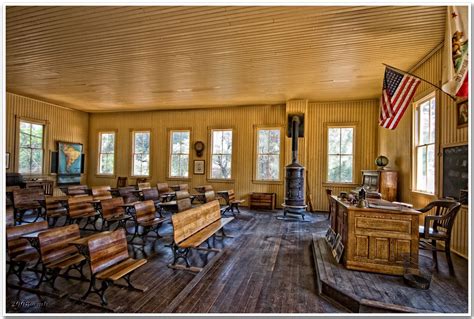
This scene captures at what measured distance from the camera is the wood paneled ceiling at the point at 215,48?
12.6 feet

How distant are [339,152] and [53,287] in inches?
312

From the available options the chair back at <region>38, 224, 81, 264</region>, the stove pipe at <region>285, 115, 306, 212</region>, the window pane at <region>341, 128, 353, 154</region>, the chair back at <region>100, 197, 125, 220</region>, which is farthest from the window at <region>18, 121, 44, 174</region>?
the window pane at <region>341, 128, 353, 154</region>

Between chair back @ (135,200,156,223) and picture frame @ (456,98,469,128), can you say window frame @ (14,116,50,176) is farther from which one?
picture frame @ (456,98,469,128)

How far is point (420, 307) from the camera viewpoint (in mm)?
2555

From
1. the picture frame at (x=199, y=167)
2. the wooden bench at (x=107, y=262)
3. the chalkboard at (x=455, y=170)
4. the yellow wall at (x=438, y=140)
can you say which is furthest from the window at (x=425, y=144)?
the picture frame at (x=199, y=167)

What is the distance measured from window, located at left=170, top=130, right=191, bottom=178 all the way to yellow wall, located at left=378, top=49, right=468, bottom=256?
6.58 meters

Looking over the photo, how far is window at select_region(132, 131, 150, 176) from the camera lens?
10453mm

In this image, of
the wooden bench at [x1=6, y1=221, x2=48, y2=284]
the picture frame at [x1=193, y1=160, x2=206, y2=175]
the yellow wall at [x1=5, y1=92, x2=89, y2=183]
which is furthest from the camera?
the picture frame at [x1=193, y1=160, x2=206, y2=175]

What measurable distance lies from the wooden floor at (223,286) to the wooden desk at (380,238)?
663 millimetres

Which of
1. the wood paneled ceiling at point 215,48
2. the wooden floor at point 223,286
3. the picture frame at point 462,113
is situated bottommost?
the wooden floor at point 223,286

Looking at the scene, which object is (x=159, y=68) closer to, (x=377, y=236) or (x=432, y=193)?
(x=377, y=236)

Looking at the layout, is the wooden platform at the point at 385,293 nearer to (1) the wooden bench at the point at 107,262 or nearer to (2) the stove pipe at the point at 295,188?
(1) the wooden bench at the point at 107,262

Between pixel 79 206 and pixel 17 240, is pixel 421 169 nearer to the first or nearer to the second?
pixel 17 240

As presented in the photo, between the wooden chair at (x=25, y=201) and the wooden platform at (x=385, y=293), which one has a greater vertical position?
the wooden chair at (x=25, y=201)
